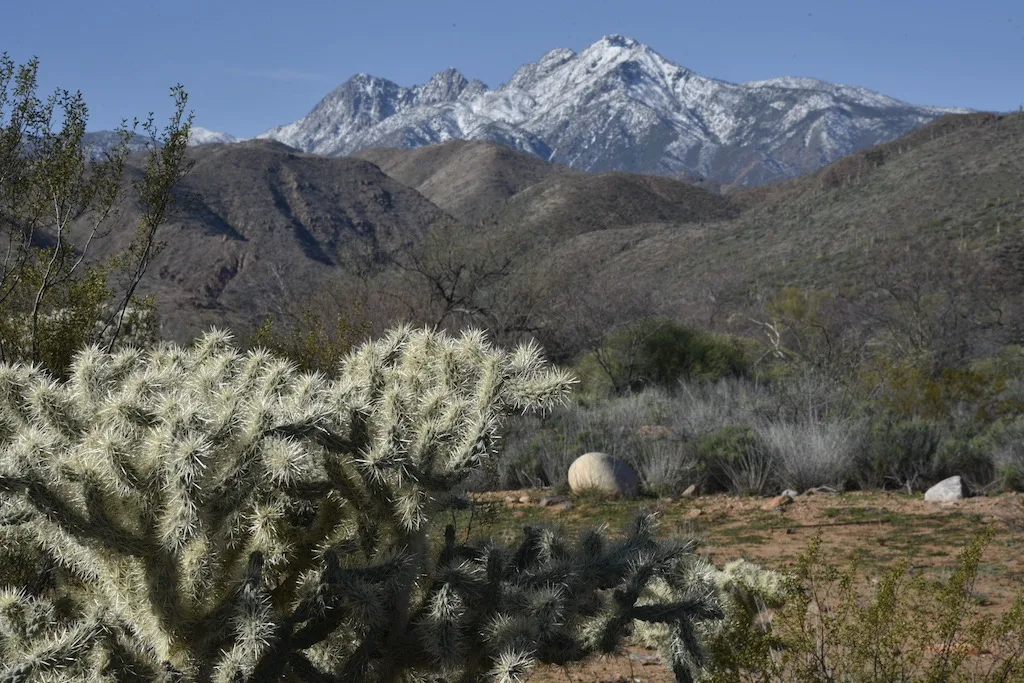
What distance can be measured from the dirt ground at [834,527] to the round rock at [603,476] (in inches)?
→ 10.4

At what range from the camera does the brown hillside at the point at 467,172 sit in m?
99.6

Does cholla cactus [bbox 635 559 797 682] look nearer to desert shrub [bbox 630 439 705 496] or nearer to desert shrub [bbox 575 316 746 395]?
desert shrub [bbox 630 439 705 496]

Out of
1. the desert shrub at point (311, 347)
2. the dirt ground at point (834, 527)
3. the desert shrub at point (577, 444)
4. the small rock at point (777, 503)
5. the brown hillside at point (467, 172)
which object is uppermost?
the brown hillside at point (467, 172)

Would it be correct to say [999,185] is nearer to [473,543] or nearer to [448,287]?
[448,287]

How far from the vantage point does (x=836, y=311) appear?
23484 mm

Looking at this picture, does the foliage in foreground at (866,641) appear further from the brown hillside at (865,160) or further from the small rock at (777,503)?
the brown hillside at (865,160)

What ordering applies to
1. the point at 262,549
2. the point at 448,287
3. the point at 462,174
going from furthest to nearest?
the point at 462,174
the point at 448,287
the point at 262,549

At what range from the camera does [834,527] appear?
7844 mm

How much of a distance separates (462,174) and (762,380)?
3828 inches

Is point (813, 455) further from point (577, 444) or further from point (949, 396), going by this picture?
point (949, 396)

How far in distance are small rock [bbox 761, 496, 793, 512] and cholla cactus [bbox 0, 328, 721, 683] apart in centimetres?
551

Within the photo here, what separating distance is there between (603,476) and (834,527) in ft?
8.24

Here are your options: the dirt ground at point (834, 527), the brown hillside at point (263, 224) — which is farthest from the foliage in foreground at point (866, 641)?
the brown hillside at point (263, 224)

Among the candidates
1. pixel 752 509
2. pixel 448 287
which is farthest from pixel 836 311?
pixel 752 509
